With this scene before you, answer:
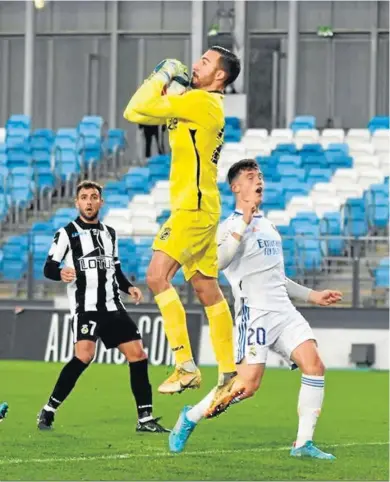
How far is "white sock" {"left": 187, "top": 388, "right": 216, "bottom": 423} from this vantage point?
9.29 m

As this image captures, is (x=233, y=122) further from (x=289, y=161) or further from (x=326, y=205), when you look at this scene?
(x=326, y=205)

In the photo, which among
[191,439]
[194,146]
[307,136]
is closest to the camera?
[194,146]

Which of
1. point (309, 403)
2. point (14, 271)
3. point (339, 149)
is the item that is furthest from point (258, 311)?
point (339, 149)

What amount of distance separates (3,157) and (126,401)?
12378 millimetres

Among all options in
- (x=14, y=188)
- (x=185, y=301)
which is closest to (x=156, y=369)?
(x=185, y=301)

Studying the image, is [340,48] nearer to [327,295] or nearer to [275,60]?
[275,60]

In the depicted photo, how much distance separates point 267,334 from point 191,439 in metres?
1.57

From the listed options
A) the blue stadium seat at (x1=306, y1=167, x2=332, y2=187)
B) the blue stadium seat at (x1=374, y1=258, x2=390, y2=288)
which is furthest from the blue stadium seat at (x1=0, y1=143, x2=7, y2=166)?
Result: the blue stadium seat at (x1=374, y1=258, x2=390, y2=288)

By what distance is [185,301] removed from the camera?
63.6 feet

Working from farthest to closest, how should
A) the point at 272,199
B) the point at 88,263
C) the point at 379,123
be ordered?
1. the point at 379,123
2. the point at 272,199
3. the point at 88,263

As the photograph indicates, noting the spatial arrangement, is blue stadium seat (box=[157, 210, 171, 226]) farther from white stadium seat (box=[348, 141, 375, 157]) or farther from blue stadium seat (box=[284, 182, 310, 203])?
white stadium seat (box=[348, 141, 375, 157])

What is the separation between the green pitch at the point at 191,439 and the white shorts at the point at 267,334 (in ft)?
2.16

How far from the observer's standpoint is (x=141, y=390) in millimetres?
11039

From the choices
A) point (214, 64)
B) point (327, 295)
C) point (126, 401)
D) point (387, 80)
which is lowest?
point (126, 401)
